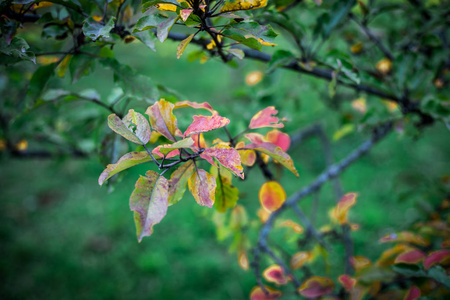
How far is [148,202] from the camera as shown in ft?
1.82

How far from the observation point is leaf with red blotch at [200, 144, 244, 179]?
59 centimetres

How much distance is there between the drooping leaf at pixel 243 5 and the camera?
0.63 m

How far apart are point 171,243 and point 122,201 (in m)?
1.05

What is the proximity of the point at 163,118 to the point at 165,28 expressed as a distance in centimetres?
20

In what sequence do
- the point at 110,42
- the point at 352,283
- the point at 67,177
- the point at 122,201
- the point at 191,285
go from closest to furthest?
the point at 110,42 → the point at 352,283 → the point at 191,285 → the point at 122,201 → the point at 67,177

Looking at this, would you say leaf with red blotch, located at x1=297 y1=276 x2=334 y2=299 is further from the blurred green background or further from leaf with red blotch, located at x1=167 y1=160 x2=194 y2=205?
leaf with red blotch, located at x1=167 y1=160 x2=194 y2=205

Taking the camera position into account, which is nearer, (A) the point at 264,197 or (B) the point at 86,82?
(A) the point at 264,197

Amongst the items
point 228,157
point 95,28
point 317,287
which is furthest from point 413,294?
point 95,28

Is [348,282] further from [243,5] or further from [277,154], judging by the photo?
[243,5]

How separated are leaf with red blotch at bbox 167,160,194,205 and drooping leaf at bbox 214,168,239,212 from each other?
117 mm

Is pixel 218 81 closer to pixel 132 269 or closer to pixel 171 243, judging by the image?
pixel 171 243

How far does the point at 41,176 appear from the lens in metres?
4.41

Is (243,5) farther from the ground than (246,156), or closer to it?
farther from the ground

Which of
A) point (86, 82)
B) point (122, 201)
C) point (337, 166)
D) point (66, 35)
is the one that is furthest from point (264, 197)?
point (86, 82)
